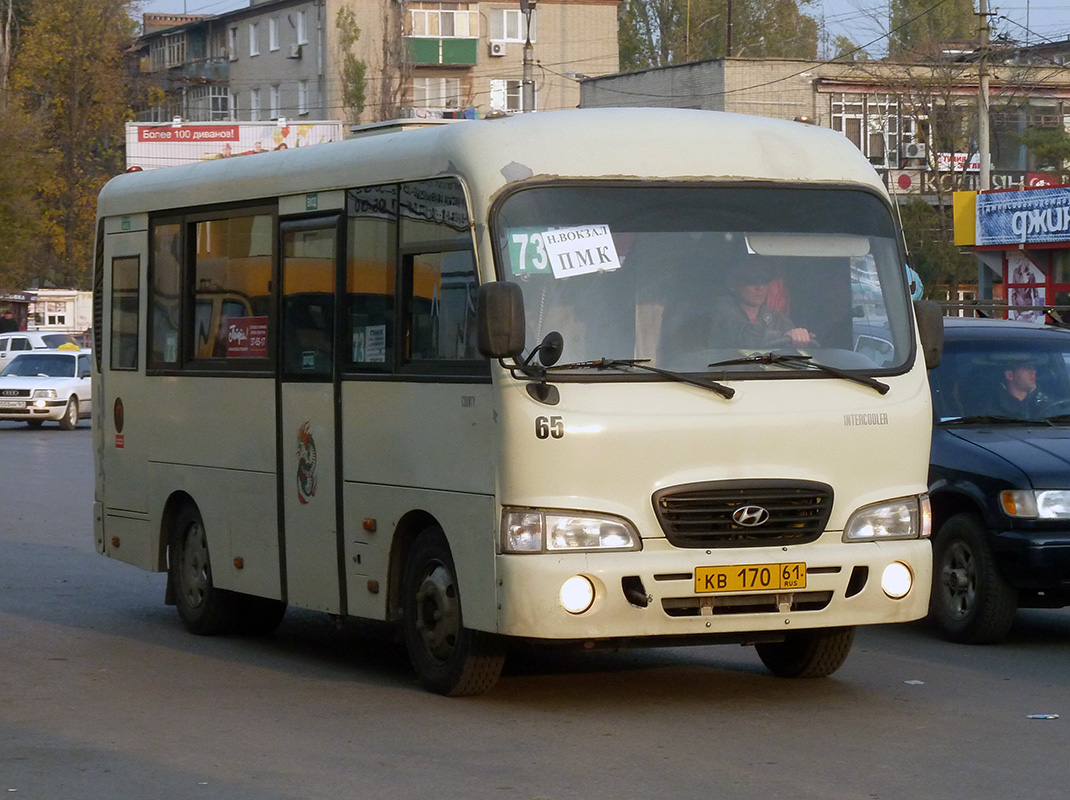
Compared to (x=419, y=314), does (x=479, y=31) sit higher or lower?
higher

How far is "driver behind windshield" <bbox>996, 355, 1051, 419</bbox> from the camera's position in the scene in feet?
37.0

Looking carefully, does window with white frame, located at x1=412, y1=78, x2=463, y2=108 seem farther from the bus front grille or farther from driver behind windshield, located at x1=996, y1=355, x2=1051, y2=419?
the bus front grille

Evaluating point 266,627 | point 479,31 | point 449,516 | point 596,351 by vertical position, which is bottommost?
point 266,627

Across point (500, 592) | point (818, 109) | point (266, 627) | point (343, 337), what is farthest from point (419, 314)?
point (818, 109)

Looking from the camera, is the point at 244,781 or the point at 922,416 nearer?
the point at 244,781

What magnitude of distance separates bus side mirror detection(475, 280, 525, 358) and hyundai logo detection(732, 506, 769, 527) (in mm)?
1189

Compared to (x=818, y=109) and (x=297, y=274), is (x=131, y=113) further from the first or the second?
(x=297, y=274)

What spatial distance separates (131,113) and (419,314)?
7724 cm

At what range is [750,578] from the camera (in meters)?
8.05

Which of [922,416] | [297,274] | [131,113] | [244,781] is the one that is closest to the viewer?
[244,781]

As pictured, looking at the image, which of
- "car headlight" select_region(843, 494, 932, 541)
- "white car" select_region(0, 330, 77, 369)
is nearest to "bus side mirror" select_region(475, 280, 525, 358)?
"car headlight" select_region(843, 494, 932, 541)

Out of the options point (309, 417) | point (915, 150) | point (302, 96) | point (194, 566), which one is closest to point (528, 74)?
point (915, 150)

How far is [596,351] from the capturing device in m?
8.02

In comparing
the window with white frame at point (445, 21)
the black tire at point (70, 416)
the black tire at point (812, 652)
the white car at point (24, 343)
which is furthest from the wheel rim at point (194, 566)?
the window with white frame at point (445, 21)
